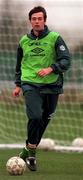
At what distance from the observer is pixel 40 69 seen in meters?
8.47

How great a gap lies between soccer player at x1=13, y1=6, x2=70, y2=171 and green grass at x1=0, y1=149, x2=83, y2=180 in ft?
1.20

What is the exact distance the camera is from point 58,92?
861 cm

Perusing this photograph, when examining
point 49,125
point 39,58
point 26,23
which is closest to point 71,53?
point 26,23

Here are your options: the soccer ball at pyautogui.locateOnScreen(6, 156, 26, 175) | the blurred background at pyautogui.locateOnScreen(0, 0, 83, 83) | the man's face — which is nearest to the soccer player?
the man's face

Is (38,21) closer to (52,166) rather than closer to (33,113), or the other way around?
(33,113)

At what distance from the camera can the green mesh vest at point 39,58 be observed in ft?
27.9

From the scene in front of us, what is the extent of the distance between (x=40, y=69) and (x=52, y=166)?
4.89ft

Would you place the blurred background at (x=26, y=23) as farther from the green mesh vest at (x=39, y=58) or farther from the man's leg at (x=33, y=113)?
the man's leg at (x=33, y=113)

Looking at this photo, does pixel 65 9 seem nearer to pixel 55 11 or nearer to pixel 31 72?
pixel 55 11

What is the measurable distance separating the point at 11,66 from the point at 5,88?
624 millimetres

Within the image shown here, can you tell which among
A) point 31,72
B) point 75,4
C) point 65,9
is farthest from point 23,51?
point 65,9

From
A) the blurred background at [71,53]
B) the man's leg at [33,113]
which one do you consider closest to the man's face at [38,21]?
the man's leg at [33,113]

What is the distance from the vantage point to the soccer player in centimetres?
841

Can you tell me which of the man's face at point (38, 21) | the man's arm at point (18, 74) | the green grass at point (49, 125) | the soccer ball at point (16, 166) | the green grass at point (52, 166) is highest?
the man's face at point (38, 21)
